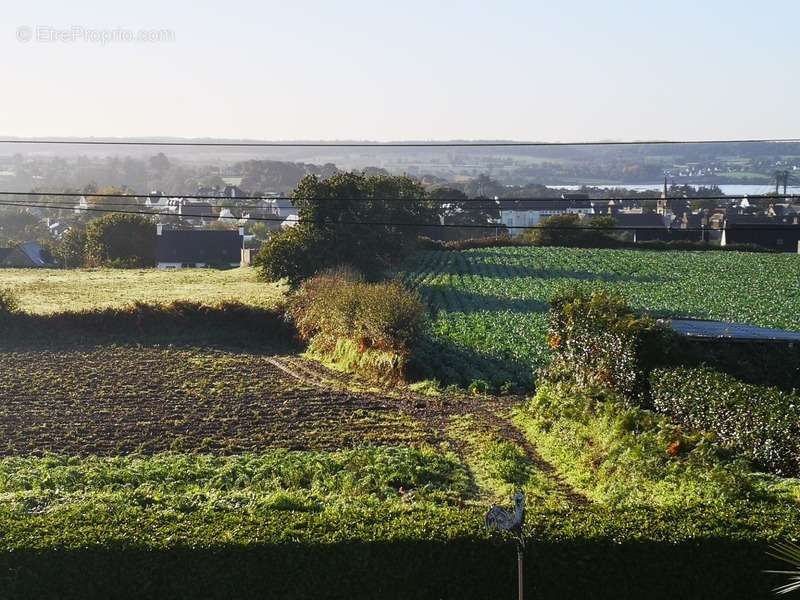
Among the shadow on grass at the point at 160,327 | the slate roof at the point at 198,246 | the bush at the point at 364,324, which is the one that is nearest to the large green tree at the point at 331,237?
the shadow on grass at the point at 160,327

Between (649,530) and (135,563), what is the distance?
5.70m

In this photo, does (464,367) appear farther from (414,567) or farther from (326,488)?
(414,567)

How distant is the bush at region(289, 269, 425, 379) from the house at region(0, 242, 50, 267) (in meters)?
44.0

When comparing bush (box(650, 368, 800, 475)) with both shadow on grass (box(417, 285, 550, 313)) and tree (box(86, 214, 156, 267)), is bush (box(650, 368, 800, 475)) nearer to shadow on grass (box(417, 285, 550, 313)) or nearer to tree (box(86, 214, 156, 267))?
shadow on grass (box(417, 285, 550, 313))

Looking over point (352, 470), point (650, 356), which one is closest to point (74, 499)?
point (352, 470)

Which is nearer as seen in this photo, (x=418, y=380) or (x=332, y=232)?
(x=418, y=380)

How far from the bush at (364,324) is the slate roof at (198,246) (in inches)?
1686

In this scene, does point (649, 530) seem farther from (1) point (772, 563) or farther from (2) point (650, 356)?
(2) point (650, 356)

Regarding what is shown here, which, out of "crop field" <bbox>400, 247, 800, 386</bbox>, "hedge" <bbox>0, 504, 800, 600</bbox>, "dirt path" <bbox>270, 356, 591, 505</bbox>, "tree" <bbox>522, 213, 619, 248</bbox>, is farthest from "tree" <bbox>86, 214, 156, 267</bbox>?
"hedge" <bbox>0, 504, 800, 600</bbox>

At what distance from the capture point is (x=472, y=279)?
54312mm

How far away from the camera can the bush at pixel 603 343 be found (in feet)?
72.1

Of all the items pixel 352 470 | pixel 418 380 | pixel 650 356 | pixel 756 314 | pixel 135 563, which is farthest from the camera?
pixel 756 314

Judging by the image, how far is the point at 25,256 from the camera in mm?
84250

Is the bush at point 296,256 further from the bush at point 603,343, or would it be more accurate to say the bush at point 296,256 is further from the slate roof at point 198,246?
the slate roof at point 198,246
